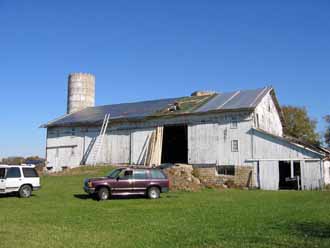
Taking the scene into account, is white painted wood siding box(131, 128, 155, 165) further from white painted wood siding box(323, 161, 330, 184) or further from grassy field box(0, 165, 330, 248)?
grassy field box(0, 165, 330, 248)

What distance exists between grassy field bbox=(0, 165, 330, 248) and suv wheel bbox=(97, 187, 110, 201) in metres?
1.81

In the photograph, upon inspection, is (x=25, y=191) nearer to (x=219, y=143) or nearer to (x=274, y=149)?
(x=219, y=143)

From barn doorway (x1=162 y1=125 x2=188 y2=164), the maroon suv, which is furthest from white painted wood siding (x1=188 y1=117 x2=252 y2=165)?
the maroon suv

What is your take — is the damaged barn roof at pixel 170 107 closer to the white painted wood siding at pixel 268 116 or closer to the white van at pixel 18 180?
the white painted wood siding at pixel 268 116

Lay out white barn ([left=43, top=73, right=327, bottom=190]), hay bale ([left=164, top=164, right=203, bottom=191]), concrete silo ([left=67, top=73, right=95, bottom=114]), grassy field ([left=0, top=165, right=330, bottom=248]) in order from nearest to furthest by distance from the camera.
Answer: grassy field ([left=0, top=165, right=330, bottom=248]), hay bale ([left=164, top=164, right=203, bottom=191]), white barn ([left=43, top=73, right=327, bottom=190]), concrete silo ([left=67, top=73, right=95, bottom=114])

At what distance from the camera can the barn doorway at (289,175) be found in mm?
29688

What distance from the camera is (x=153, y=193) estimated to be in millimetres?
21297

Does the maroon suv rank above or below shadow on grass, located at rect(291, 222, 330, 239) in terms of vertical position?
above

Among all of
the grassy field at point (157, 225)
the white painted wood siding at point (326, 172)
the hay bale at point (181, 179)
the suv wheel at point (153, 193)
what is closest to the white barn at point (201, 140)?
the white painted wood siding at point (326, 172)

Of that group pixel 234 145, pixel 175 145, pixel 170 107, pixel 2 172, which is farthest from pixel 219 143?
pixel 2 172

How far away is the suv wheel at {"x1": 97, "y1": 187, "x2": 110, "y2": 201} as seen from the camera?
20219 millimetres

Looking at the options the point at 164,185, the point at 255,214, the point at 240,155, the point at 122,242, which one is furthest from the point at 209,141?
the point at 122,242

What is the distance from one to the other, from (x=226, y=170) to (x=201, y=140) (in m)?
3.26

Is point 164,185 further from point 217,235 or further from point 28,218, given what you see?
point 217,235
